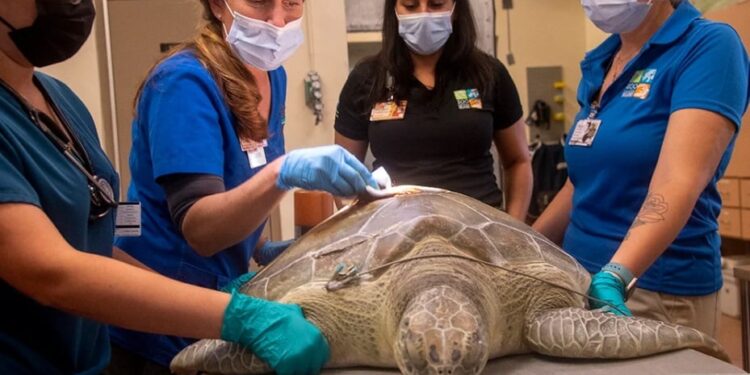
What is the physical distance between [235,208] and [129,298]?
28 cm

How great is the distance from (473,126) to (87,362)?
1162 millimetres

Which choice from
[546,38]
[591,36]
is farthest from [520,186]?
[591,36]

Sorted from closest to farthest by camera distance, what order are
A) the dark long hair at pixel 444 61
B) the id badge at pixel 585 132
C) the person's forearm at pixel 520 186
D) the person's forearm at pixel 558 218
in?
the id badge at pixel 585 132, the person's forearm at pixel 558 218, the dark long hair at pixel 444 61, the person's forearm at pixel 520 186

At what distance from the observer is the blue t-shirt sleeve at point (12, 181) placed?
29.5 inches

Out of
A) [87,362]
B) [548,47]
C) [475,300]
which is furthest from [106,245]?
[548,47]

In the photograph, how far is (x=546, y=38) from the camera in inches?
238

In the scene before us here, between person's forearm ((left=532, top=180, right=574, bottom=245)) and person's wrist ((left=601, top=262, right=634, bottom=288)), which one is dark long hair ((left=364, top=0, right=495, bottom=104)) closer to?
person's forearm ((left=532, top=180, right=574, bottom=245))

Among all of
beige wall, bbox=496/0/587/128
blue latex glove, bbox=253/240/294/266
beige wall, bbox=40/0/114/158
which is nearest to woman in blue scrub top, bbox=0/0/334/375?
blue latex glove, bbox=253/240/294/266

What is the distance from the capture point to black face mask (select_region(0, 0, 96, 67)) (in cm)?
91

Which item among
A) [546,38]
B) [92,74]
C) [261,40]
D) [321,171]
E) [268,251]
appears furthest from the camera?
[546,38]

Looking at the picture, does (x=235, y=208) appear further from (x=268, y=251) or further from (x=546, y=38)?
(x=546, y=38)

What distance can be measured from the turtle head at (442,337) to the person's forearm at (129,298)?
0.27 metres

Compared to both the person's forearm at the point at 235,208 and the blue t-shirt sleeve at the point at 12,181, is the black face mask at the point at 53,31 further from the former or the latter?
the person's forearm at the point at 235,208

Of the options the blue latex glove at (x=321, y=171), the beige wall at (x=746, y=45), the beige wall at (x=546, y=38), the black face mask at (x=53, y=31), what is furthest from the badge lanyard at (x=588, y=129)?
the beige wall at (x=546, y=38)
